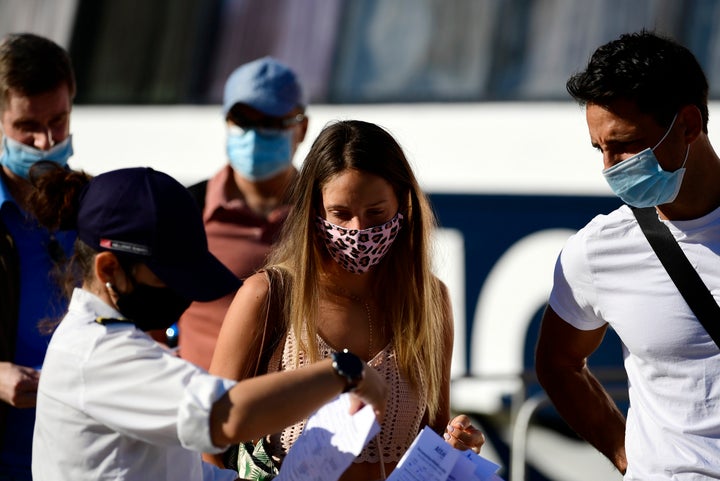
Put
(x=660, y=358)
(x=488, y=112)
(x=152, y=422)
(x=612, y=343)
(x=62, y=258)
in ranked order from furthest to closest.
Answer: (x=488, y=112)
(x=612, y=343)
(x=62, y=258)
(x=660, y=358)
(x=152, y=422)

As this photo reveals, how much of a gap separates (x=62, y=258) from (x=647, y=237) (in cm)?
167

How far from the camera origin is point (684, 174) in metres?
3.07

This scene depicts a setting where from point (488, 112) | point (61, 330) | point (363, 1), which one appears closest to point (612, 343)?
point (488, 112)

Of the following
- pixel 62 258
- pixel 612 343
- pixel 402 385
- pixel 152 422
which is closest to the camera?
pixel 152 422

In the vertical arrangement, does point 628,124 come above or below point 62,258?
above

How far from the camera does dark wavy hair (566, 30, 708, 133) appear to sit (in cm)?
303

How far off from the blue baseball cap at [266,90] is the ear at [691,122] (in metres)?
2.05

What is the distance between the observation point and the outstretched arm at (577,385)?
11.0ft

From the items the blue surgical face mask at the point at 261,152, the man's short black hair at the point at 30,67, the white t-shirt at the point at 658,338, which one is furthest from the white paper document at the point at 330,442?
the blue surgical face mask at the point at 261,152

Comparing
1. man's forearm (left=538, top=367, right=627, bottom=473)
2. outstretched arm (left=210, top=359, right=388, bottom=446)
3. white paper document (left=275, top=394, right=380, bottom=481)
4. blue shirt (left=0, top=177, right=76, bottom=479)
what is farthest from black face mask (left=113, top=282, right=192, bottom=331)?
man's forearm (left=538, top=367, right=627, bottom=473)

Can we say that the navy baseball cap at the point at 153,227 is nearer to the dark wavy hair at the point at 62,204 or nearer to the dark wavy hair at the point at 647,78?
the dark wavy hair at the point at 62,204

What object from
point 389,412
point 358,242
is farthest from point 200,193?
point 389,412

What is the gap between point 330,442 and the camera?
2629 millimetres

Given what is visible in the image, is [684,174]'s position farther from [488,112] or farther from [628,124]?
[488,112]
